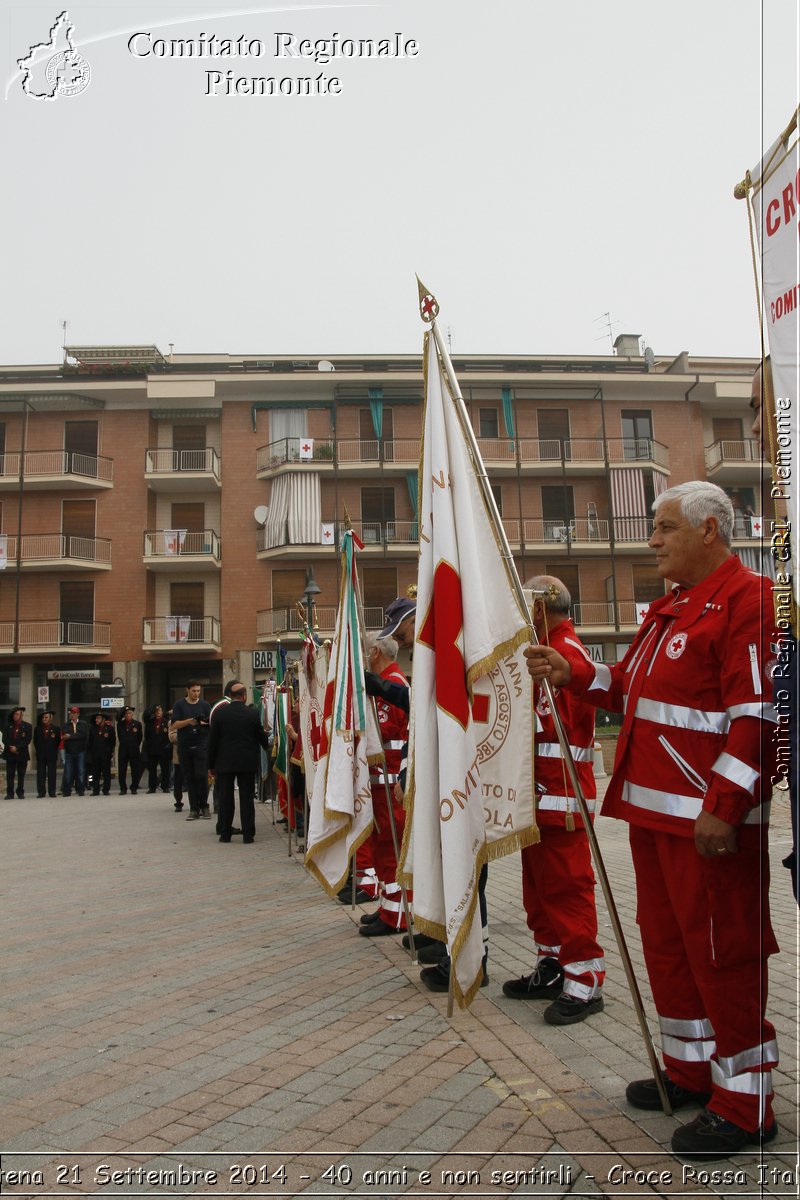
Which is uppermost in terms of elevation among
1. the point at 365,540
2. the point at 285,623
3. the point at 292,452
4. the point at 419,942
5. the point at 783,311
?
the point at 292,452

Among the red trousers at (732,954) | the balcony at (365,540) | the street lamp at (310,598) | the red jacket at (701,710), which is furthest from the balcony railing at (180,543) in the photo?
the red trousers at (732,954)

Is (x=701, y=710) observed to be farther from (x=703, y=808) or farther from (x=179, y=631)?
(x=179, y=631)

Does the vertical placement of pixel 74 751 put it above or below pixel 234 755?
below

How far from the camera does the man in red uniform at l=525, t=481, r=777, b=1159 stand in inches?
112

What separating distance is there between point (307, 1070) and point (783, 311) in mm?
3188

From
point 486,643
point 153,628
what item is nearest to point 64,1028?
point 486,643

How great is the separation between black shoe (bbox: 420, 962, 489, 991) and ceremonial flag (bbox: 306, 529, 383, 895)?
1382 millimetres

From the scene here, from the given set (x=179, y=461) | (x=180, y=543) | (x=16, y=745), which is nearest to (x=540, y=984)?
(x=16, y=745)

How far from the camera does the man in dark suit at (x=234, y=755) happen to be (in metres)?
11.9

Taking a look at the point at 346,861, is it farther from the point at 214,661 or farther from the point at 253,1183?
the point at 214,661

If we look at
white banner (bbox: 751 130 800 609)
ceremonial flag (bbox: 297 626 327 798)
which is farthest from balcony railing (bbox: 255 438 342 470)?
white banner (bbox: 751 130 800 609)

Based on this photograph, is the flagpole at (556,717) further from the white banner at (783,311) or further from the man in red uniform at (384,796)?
the man in red uniform at (384,796)

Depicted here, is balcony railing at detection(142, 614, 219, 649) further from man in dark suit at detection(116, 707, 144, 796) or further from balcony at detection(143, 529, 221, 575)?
man in dark suit at detection(116, 707, 144, 796)

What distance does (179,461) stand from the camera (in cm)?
3809
